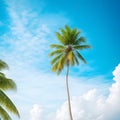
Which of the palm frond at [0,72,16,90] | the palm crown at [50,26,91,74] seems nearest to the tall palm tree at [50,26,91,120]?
the palm crown at [50,26,91,74]

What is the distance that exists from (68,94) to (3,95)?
55.3ft

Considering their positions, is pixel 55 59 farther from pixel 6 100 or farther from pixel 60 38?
pixel 6 100

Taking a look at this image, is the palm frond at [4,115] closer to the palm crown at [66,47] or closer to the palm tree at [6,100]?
the palm tree at [6,100]

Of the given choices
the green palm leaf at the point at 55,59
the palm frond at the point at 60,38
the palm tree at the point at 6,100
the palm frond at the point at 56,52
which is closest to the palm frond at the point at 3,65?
the palm tree at the point at 6,100

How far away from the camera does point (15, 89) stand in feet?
71.9

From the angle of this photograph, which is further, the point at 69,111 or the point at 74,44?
the point at 74,44

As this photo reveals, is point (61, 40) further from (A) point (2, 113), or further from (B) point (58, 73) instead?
(A) point (2, 113)

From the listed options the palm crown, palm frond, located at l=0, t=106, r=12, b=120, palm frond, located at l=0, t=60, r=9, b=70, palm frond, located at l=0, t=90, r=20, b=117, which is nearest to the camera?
palm frond, located at l=0, t=90, r=20, b=117

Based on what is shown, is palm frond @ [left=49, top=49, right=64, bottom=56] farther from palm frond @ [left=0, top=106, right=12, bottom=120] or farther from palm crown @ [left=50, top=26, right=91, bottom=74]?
palm frond @ [left=0, top=106, right=12, bottom=120]

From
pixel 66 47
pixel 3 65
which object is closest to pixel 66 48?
pixel 66 47

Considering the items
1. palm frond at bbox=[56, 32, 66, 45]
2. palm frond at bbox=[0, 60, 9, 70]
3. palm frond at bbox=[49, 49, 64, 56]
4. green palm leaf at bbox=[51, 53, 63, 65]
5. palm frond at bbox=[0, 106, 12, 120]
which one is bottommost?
palm frond at bbox=[0, 106, 12, 120]

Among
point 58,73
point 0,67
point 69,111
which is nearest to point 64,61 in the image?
point 58,73

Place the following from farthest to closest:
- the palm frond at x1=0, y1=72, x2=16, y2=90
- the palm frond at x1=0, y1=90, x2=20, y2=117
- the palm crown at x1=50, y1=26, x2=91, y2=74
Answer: the palm crown at x1=50, y1=26, x2=91, y2=74 < the palm frond at x1=0, y1=72, x2=16, y2=90 < the palm frond at x1=0, y1=90, x2=20, y2=117

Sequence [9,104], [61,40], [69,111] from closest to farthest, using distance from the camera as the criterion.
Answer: [9,104] < [69,111] < [61,40]
